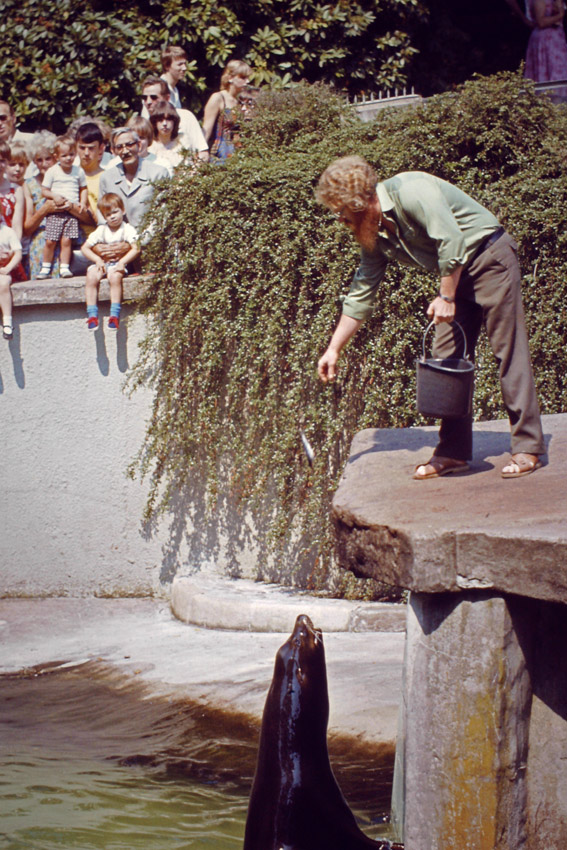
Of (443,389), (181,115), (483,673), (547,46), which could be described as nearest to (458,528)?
(483,673)

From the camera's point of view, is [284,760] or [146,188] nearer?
[284,760]

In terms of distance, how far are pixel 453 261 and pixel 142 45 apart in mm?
7818

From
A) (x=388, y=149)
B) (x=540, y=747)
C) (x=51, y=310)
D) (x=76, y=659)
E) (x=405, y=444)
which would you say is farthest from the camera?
(x=51, y=310)

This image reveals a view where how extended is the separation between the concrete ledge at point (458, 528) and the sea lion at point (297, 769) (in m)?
0.37

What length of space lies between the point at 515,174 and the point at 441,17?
6.21 metres

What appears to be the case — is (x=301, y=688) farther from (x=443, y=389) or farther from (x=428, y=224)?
(x=428, y=224)

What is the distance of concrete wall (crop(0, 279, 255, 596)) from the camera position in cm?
764

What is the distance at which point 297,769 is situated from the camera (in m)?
3.30

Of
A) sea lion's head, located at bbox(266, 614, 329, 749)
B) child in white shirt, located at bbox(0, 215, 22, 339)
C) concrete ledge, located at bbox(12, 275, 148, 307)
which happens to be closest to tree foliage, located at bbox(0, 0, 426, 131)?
child in white shirt, located at bbox(0, 215, 22, 339)

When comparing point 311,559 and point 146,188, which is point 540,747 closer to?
point 311,559

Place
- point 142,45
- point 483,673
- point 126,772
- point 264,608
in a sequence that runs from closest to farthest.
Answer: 1. point 483,673
2. point 126,772
3. point 264,608
4. point 142,45

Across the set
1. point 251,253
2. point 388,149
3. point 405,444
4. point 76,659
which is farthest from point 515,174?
point 76,659

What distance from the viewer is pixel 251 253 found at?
22.9ft

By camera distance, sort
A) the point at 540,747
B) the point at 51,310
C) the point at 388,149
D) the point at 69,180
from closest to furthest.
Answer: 1. the point at 540,747
2. the point at 388,149
3. the point at 51,310
4. the point at 69,180
